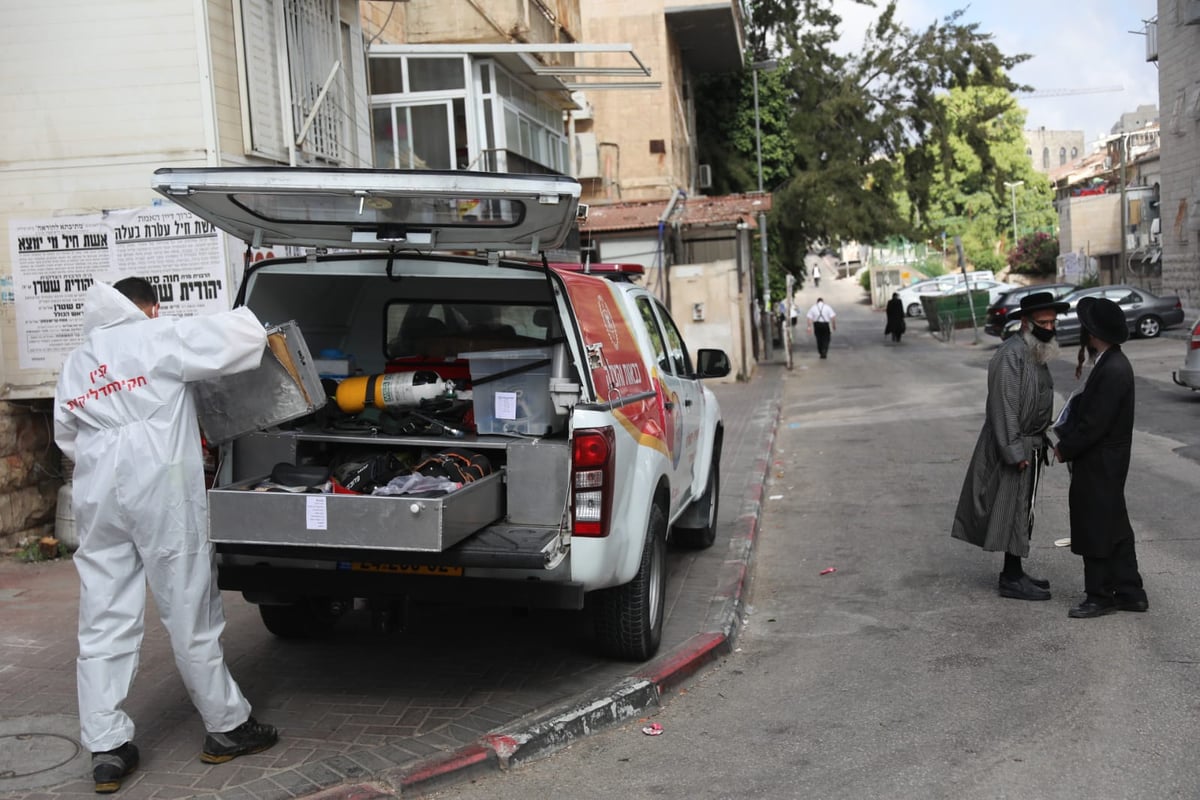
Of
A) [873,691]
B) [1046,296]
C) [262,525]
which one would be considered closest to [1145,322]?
[1046,296]

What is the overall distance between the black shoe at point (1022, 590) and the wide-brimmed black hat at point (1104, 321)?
1533 millimetres

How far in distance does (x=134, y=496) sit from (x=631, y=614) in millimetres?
2402

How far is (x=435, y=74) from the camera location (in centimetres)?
1512

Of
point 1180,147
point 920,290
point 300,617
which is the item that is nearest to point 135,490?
point 300,617

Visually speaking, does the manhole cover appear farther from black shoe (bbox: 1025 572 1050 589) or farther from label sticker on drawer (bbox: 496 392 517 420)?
black shoe (bbox: 1025 572 1050 589)

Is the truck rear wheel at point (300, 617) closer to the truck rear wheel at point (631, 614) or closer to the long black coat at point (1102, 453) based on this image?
the truck rear wheel at point (631, 614)

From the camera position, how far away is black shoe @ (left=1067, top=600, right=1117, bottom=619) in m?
6.40

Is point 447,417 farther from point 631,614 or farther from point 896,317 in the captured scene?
point 896,317

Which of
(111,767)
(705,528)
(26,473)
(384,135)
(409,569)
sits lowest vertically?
(705,528)

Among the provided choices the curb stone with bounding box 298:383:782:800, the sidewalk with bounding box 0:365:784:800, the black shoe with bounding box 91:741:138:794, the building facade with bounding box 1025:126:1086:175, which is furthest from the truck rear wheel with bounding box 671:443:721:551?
the building facade with bounding box 1025:126:1086:175

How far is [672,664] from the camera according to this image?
5.74 m

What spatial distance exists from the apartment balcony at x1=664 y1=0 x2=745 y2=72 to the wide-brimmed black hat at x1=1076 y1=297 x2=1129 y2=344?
2146 cm

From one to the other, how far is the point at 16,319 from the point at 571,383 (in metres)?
5.92

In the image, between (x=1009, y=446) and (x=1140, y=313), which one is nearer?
(x=1009, y=446)
